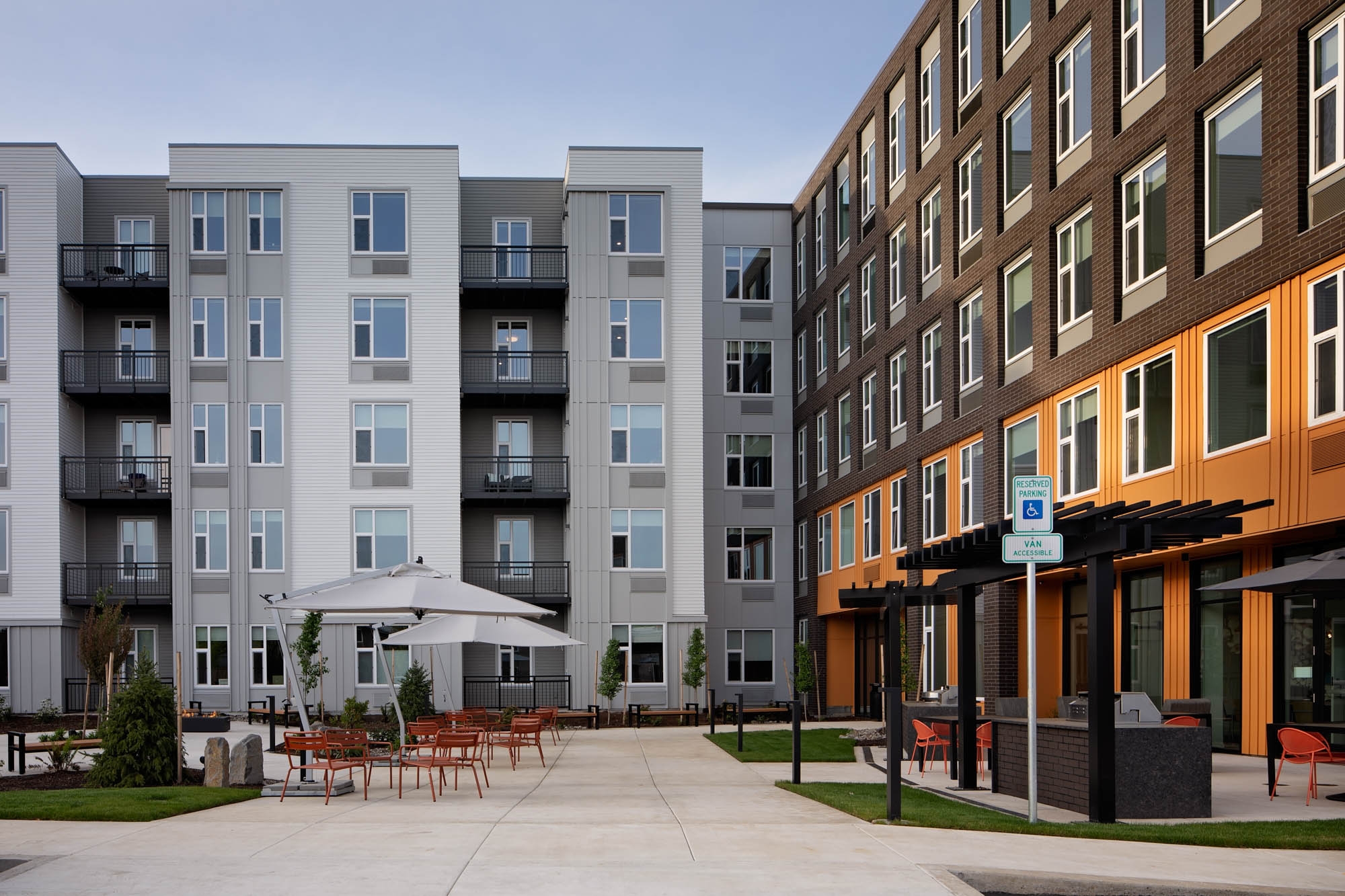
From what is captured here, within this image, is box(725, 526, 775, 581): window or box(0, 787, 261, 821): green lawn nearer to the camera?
box(0, 787, 261, 821): green lawn

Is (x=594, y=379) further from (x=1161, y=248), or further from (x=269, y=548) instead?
(x=1161, y=248)

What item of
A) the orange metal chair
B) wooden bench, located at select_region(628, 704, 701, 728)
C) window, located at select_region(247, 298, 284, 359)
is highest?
window, located at select_region(247, 298, 284, 359)

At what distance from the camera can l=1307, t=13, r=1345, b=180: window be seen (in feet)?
49.1

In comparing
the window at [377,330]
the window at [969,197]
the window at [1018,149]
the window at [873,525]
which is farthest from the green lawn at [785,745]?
the window at [377,330]

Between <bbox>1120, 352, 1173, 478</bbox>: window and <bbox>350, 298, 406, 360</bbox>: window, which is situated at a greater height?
<bbox>350, 298, 406, 360</bbox>: window

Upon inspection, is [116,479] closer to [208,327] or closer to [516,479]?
[208,327]

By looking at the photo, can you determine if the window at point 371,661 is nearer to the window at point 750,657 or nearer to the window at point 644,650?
the window at point 644,650

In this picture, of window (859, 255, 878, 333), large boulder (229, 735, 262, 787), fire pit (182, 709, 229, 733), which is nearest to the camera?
large boulder (229, 735, 262, 787)

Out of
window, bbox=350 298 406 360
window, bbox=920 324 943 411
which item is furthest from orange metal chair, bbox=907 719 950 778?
window, bbox=350 298 406 360

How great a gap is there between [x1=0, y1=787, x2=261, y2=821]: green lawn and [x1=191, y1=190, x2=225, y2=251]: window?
23.5 m

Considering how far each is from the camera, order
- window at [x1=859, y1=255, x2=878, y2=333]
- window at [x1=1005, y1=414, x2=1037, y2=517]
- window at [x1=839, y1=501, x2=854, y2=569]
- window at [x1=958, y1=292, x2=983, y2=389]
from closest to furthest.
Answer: window at [x1=1005, y1=414, x2=1037, y2=517], window at [x1=958, y1=292, x2=983, y2=389], window at [x1=859, y1=255, x2=878, y2=333], window at [x1=839, y1=501, x2=854, y2=569]

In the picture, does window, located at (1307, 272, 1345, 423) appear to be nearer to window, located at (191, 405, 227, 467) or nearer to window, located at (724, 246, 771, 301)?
window, located at (724, 246, 771, 301)

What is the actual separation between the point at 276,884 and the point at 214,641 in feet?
92.5

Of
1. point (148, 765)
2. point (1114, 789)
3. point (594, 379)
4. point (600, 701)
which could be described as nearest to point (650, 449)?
point (594, 379)
